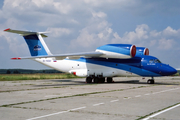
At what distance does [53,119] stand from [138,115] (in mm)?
2696

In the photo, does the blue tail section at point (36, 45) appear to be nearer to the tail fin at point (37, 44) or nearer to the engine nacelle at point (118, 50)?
the tail fin at point (37, 44)

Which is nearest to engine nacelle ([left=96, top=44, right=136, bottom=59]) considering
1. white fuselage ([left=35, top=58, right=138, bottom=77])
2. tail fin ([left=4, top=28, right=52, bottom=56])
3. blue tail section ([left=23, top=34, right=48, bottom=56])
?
white fuselage ([left=35, top=58, right=138, bottom=77])

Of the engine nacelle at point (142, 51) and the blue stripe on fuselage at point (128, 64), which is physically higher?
the engine nacelle at point (142, 51)

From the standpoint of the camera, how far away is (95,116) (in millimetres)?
6734

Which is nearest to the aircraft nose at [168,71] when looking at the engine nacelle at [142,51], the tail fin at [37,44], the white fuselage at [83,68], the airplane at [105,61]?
the airplane at [105,61]

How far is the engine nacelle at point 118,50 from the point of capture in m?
22.7

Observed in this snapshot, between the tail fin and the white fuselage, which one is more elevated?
the tail fin

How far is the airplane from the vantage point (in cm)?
2266

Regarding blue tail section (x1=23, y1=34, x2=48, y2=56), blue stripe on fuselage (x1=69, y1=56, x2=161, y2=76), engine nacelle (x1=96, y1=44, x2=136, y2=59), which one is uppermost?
blue tail section (x1=23, y1=34, x2=48, y2=56)

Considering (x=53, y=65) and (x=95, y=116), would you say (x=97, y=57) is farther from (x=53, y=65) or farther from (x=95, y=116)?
(x=95, y=116)

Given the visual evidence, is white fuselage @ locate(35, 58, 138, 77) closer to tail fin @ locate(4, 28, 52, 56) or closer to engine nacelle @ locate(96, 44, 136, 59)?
tail fin @ locate(4, 28, 52, 56)

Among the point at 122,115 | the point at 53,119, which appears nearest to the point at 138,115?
the point at 122,115

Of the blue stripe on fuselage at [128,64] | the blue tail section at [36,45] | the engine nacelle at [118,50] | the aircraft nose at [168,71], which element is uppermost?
the blue tail section at [36,45]

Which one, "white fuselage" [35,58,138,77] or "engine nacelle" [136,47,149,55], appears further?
"engine nacelle" [136,47,149,55]
